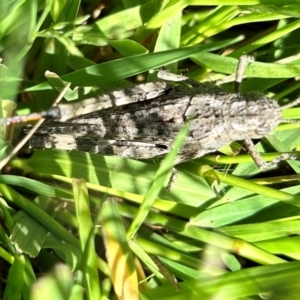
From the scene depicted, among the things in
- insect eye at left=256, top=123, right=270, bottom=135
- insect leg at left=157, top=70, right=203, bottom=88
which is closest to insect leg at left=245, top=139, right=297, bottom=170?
insect eye at left=256, top=123, right=270, bottom=135

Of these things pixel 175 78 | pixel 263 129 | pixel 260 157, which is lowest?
pixel 260 157

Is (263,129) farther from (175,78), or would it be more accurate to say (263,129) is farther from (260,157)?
(175,78)

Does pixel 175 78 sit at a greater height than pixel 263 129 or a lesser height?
greater

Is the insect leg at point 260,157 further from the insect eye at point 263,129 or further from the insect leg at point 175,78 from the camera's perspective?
the insect leg at point 175,78

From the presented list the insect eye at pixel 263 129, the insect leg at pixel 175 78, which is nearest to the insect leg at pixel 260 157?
the insect eye at pixel 263 129

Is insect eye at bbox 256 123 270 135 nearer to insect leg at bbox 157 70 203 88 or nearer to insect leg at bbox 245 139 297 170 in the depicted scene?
insect leg at bbox 245 139 297 170

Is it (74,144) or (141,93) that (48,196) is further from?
(141,93)

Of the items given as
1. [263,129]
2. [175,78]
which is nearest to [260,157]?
[263,129]

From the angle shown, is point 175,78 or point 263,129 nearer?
point 263,129

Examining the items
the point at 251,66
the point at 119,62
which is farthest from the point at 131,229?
the point at 251,66
